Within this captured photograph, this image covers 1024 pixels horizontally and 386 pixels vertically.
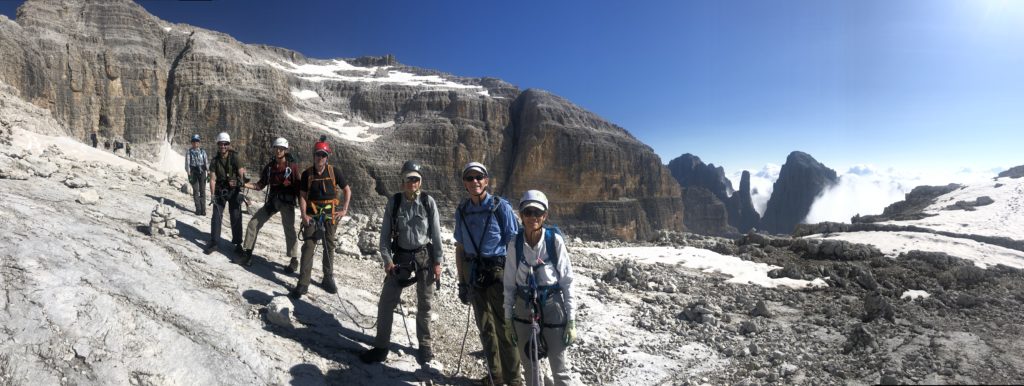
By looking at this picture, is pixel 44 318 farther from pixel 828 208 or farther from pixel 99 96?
pixel 828 208

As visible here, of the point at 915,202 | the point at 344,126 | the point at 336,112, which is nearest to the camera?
the point at 915,202

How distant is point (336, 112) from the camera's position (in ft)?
201

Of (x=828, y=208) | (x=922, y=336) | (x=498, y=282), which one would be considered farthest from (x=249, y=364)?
(x=828, y=208)

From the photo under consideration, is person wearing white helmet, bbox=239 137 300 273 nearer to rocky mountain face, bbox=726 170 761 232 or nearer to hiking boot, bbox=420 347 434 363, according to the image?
hiking boot, bbox=420 347 434 363

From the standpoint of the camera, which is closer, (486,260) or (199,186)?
(486,260)

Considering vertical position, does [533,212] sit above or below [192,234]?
above

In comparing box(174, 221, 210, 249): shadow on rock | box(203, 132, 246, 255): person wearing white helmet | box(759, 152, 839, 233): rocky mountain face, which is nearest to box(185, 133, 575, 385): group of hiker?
box(203, 132, 246, 255): person wearing white helmet

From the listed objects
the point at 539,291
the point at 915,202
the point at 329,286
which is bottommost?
the point at 329,286

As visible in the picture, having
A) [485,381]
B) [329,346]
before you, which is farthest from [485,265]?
[329,346]

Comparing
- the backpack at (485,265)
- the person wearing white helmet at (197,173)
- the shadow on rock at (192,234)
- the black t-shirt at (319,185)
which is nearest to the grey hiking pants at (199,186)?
the person wearing white helmet at (197,173)

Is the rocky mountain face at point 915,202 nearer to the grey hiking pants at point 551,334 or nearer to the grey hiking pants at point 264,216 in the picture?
the grey hiking pants at point 551,334

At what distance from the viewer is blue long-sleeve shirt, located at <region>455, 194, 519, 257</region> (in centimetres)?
447

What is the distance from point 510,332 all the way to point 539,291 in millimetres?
729

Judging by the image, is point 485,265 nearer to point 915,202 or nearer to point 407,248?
point 407,248
